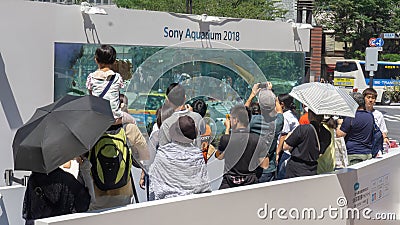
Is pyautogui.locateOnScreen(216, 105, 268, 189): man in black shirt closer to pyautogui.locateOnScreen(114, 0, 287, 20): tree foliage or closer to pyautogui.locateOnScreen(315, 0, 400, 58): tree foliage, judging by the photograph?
pyautogui.locateOnScreen(114, 0, 287, 20): tree foliage

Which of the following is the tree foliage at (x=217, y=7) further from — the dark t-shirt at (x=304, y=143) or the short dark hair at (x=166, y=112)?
the short dark hair at (x=166, y=112)

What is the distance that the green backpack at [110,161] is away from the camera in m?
4.98

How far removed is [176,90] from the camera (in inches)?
245

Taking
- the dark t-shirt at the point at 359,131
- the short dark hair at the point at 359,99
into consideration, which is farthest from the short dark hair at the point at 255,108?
the short dark hair at the point at 359,99

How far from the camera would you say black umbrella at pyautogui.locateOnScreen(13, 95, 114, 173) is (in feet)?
14.6

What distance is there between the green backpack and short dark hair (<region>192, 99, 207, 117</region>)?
1.92 m

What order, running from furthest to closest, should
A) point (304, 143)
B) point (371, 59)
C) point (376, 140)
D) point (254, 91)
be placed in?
point (371, 59) → point (376, 140) → point (254, 91) → point (304, 143)

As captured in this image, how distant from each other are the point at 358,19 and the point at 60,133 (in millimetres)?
48378

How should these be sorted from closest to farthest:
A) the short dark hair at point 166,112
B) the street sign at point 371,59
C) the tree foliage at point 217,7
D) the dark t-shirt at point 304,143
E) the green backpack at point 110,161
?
the green backpack at point 110,161
the short dark hair at point 166,112
the dark t-shirt at point 304,143
the street sign at point 371,59
the tree foliage at point 217,7

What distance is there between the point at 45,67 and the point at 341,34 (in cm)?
4633

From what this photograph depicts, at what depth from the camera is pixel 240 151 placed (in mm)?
6602

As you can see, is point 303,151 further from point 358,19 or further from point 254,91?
point 358,19

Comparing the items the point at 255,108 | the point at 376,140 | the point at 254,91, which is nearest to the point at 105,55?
the point at 255,108

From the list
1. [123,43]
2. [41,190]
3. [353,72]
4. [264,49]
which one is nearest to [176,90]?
[41,190]
